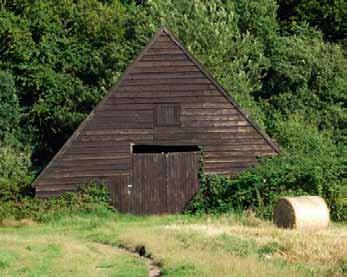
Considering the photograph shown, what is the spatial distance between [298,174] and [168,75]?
6797 mm

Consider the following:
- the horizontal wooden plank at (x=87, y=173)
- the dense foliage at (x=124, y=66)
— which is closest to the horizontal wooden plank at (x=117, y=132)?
the horizontal wooden plank at (x=87, y=173)

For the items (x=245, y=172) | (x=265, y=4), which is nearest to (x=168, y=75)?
(x=245, y=172)

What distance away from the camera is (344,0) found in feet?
183

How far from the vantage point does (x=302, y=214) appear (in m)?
23.7

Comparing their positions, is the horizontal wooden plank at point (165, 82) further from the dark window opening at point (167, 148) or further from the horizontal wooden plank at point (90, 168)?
the horizontal wooden plank at point (90, 168)

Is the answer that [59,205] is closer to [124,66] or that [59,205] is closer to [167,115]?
[167,115]

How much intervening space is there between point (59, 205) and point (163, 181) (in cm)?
428

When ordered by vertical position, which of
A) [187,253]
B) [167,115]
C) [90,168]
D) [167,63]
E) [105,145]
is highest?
[167,63]

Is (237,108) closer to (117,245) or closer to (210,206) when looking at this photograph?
(210,206)

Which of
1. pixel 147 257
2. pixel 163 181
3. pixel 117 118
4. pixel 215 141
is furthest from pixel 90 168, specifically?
pixel 147 257

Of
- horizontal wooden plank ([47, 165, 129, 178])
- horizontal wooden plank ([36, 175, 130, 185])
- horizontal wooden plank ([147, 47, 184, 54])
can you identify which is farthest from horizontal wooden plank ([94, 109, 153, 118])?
horizontal wooden plank ([147, 47, 184, 54])

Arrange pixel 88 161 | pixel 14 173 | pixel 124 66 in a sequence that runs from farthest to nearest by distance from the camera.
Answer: pixel 124 66 < pixel 14 173 < pixel 88 161

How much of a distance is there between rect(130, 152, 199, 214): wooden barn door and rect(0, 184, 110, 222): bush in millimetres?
1396

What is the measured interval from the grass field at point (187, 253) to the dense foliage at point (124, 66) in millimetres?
19011
